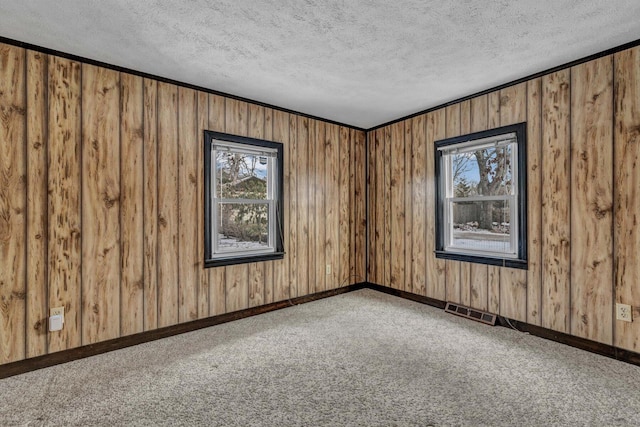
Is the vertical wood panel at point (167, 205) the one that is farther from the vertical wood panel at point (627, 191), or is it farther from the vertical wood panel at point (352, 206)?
the vertical wood panel at point (627, 191)

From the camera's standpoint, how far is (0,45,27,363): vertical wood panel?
2201 mm

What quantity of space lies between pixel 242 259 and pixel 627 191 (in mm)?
3455

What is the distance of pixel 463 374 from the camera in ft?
7.16

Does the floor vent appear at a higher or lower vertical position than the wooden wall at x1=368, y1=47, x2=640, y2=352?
lower

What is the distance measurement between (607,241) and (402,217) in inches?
83.4

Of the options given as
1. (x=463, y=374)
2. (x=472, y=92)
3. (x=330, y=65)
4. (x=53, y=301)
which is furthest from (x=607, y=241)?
(x=53, y=301)

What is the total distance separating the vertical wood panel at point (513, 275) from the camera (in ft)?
9.73

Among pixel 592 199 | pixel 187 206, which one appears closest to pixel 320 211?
pixel 187 206

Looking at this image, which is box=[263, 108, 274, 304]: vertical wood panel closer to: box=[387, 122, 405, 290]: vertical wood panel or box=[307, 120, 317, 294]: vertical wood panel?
box=[307, 120, 317, 294]: vertical wood panel

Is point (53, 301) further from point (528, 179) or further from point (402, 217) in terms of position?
point (528, 179)

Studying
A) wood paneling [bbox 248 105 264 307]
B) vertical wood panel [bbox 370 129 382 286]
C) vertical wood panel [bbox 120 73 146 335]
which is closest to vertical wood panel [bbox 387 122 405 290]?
vertical wood panel [bbox 370 129 382 286]

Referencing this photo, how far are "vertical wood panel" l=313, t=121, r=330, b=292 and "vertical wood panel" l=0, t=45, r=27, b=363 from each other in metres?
2.85

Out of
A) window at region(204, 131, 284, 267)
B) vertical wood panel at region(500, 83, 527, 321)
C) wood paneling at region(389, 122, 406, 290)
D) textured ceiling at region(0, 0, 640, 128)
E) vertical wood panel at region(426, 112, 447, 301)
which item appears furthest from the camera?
wood paneling at region(389, 122, 406, 290)

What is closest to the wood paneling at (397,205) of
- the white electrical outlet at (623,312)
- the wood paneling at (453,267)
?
the wood paneling at (453,267)
